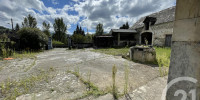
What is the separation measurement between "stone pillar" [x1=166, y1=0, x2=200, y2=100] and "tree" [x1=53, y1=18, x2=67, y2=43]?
29.8 meters

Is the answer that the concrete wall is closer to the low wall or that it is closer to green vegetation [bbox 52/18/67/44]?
the low wall

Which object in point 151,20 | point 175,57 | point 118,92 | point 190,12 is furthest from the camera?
point 151,20

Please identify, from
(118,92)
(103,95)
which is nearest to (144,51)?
(118,92)

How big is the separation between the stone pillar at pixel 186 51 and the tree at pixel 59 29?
1175 inches

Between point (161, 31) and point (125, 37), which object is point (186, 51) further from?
point (125, 37)

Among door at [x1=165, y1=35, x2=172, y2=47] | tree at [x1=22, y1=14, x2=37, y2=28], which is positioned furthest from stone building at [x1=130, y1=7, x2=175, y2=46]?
tree at [x1=22, y1=14, x2=37, y2=28]

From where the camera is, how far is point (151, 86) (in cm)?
175

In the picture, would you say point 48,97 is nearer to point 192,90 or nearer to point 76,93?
point 76,93

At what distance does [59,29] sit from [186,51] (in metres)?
30.5

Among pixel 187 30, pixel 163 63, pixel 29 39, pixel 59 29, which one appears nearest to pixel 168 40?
pixel 163 63

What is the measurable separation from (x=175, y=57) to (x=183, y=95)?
0.42 m

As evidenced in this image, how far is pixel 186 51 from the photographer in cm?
86

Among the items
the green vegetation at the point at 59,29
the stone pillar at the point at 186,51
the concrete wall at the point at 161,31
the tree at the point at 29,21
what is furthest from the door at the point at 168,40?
the tree at the point at 29,21

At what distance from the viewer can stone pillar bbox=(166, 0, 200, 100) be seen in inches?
31.1
